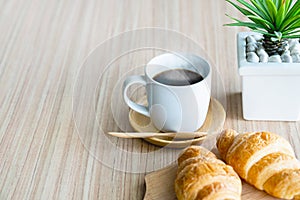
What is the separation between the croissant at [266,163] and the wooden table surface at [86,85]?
11cm

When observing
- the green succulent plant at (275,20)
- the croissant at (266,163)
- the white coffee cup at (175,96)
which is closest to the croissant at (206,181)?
the croissant at (266,163)

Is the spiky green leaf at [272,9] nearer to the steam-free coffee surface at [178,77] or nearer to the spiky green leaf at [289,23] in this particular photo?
the spiky green leaf at [289,23]

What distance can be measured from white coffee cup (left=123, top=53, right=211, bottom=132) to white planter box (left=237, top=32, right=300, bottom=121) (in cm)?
8

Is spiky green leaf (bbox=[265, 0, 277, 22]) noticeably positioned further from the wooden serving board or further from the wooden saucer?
the wooden serving board

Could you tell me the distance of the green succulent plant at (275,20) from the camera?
97cm

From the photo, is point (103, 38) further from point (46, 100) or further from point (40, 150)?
point (40, 150)

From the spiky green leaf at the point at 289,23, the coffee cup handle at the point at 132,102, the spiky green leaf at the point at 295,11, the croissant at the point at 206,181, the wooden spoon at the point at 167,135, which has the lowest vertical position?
the croissant at the point at 206,181

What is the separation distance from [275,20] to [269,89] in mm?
143

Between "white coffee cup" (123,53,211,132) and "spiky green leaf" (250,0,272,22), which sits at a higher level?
"spiky green leaf" (250,0,272,22)

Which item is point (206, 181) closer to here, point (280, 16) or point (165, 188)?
point (165, 188)

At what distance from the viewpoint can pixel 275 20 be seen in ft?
3.26

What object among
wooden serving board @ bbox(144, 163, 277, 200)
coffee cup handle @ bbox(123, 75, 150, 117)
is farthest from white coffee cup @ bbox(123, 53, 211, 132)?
wooden serving board @ bbox(144, 163, 277, 200)

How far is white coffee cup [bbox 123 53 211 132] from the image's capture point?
0.95m

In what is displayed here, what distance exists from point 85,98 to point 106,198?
293 millimetres
